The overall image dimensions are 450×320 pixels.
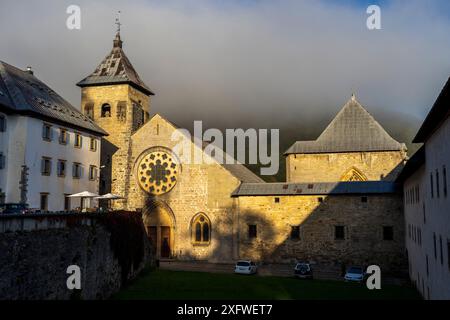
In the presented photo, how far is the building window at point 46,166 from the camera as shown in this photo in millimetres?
31281

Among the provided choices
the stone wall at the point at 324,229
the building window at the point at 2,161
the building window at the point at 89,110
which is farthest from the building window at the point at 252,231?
the building window at the point at 89,110

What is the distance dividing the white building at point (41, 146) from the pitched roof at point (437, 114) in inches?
945

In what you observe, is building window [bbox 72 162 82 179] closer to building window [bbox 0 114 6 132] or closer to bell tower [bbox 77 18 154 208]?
bell tower [bbox 77 18 154 208]

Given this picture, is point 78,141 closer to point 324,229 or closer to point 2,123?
point 2,123

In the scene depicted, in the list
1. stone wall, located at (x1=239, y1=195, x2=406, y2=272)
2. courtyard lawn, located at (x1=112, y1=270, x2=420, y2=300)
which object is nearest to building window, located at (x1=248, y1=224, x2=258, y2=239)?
stone wall, located at (x1=239, y1=195, x2=406, y2=272)

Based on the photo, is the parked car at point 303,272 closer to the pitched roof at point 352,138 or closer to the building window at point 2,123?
the pitched roof at point 352,138

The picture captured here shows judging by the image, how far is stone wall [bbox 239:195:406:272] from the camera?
109 ft

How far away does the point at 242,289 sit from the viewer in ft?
79.8

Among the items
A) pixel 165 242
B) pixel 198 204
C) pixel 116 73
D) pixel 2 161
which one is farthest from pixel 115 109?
pixel 2 161

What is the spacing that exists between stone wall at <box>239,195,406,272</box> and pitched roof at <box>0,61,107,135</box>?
14.9 metres

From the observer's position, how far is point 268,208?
35.9 metres

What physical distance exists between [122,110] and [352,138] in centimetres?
2144
